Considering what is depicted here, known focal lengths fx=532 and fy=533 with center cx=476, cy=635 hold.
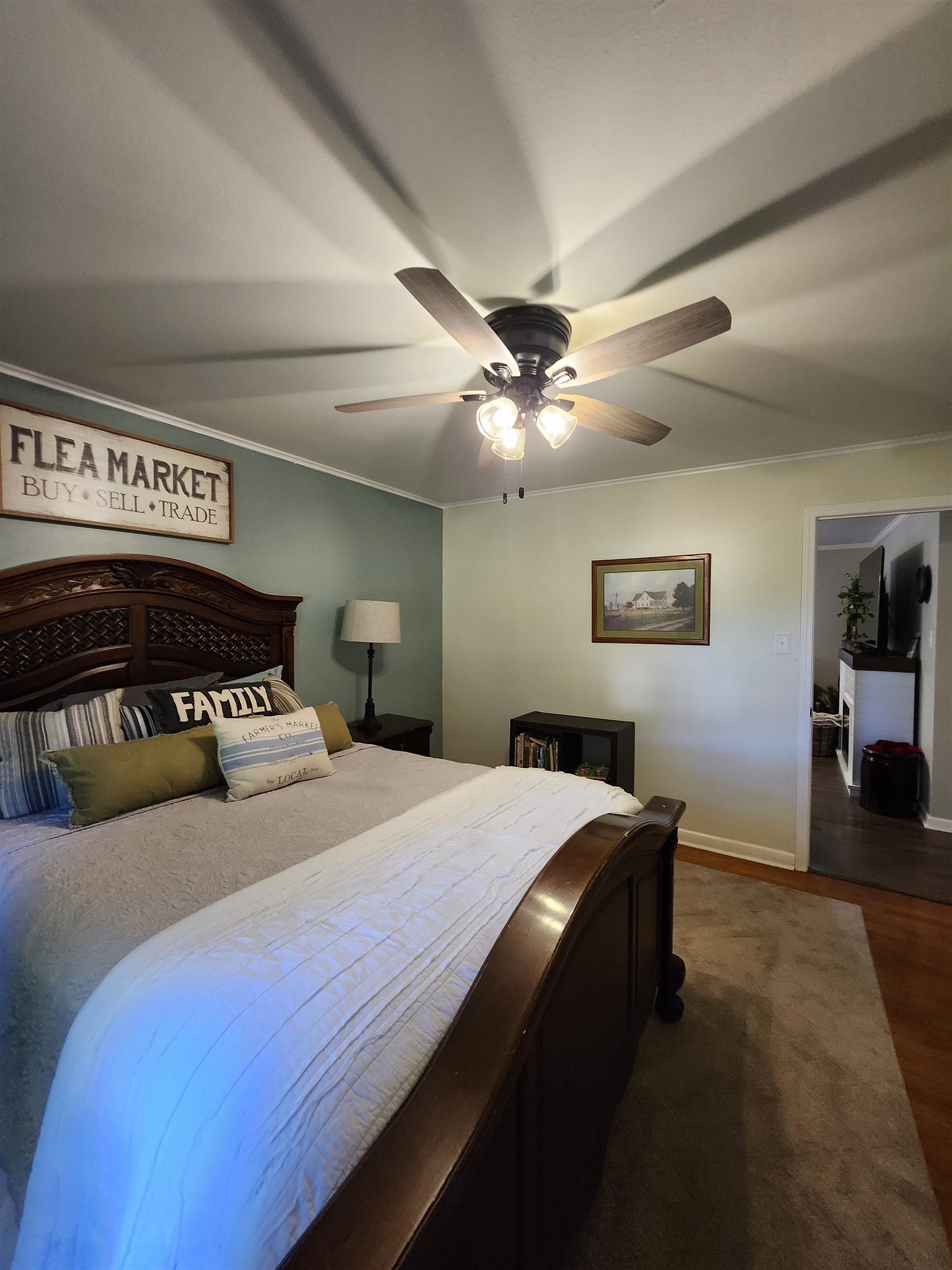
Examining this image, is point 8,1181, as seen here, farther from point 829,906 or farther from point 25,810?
point 829,906

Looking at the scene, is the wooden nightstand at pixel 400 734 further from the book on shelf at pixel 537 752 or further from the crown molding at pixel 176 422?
the crown molding at pixel 176 422

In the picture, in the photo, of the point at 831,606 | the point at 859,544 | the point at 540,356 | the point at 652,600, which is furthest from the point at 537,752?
the point at 859,544

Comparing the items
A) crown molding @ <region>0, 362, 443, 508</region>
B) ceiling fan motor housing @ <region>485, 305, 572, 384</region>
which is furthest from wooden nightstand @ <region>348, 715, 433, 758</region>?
ceiling fan motor housing @ <region>485, 305, 572, 384</region>

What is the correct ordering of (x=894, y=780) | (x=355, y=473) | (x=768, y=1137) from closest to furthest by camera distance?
1. (x=768, y=1137)
2. (x=355, y=473)
3. (x=894, y=780)

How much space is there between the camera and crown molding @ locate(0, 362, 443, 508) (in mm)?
2088

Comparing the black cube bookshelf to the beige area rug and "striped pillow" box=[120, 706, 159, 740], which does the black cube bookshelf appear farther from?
"striped pillow" box=[120, 706, 159, 740]

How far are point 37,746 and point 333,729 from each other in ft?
3.48

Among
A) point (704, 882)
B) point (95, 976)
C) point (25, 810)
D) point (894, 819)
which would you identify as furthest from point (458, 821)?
point (894, 819)

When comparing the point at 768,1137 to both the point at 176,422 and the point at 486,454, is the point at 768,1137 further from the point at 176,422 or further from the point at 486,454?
the point at 176,422

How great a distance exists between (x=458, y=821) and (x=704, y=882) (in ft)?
6.57

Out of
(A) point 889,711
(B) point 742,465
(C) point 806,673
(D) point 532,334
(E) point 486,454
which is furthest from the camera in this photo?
(A) point 889,711

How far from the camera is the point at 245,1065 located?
73cm

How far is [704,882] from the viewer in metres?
2.89

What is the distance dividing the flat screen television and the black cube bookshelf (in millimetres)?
2941
